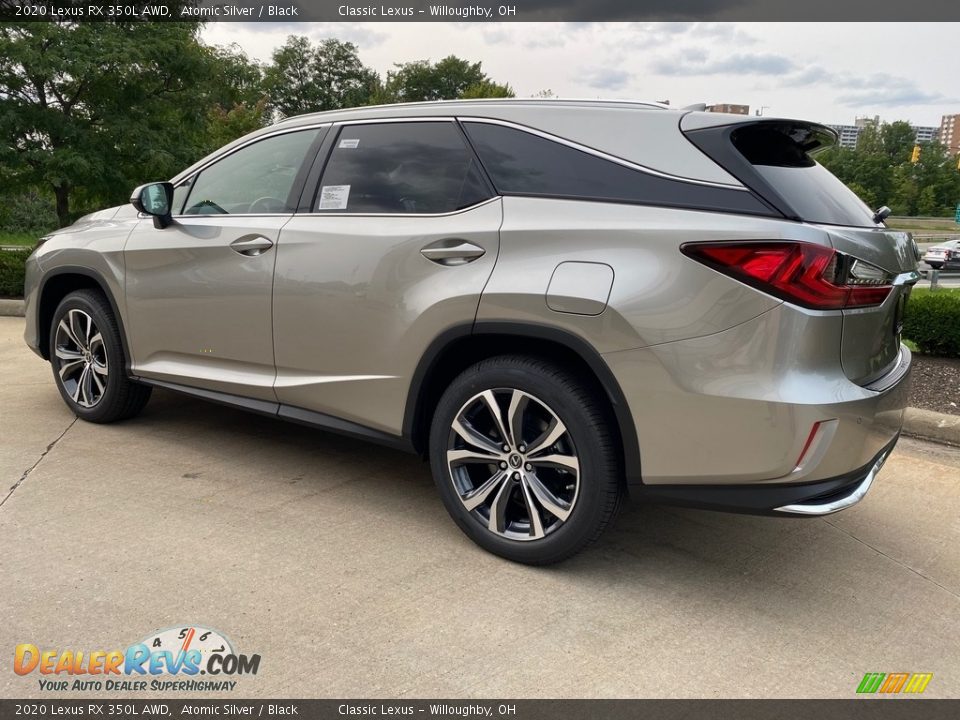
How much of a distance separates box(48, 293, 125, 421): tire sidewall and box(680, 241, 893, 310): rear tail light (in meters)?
3.38

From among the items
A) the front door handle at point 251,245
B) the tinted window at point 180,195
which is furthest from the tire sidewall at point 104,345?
the front door handle at point 251,245

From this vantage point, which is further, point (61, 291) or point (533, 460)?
point (61, 291)

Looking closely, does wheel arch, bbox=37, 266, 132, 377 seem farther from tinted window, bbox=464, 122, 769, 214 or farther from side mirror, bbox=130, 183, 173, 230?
tinted window, bbox=464, 122, 769, 214

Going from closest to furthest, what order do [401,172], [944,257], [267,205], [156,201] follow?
[401,172], [267,205], [156,201], [944,257]

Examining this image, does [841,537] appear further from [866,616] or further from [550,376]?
[550,376]

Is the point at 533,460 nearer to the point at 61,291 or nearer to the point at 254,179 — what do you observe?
the point at 254,179

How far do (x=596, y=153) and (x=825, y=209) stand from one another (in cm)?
84

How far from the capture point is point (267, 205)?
385 centimetres

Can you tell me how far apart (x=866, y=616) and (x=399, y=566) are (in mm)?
1773

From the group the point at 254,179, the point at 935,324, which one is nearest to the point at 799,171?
the point at 254,179

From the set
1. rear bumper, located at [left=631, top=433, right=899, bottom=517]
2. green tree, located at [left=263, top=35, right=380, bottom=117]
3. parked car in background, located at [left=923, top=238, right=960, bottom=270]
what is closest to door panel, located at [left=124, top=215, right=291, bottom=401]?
rear bumper, located at [left=631, top=433, right=899, bottom=517]

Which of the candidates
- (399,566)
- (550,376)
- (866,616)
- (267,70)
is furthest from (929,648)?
(267,70)

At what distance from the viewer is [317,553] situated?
316cm

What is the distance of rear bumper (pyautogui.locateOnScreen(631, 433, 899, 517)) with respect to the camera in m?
2.57
